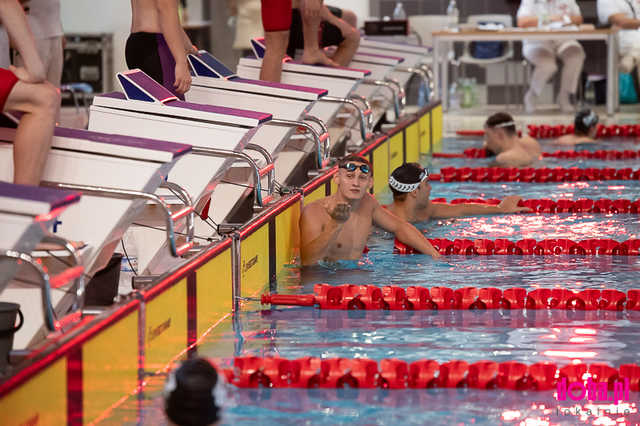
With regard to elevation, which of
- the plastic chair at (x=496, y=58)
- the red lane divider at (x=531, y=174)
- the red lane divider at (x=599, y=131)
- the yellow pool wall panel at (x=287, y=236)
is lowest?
the yellow pool wall panel at (x=287, y=236)

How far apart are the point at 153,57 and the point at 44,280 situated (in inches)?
90.7

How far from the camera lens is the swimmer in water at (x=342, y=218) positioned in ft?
15.9

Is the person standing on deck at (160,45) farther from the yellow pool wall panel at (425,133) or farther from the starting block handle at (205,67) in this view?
the yellow pool wall panel at (425,133)

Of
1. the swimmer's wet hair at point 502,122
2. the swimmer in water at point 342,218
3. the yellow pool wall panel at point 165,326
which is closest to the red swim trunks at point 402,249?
the swimmer in water at point 342,218

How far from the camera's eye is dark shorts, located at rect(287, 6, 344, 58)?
7.38 metres

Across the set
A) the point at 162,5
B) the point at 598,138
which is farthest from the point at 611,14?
the point at 162,5

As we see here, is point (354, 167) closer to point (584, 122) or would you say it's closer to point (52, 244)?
point (52, 244)

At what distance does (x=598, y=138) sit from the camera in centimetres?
1040

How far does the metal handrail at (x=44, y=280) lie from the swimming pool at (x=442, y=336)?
391 millimetres

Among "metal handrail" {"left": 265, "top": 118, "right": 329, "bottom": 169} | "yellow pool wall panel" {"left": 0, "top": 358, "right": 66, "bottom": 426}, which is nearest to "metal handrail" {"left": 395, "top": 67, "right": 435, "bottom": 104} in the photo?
"metal handrail" {"left": 265, "top": 118, "right": 329, "bottom": 169}

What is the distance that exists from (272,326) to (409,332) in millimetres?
497

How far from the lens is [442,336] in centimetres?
380

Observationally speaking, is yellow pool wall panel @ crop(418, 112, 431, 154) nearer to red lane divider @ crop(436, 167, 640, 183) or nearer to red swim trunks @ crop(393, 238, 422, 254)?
red lane divider @ crop(436, 167, 640, 183)

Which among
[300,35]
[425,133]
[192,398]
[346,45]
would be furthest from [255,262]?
[425,133]
